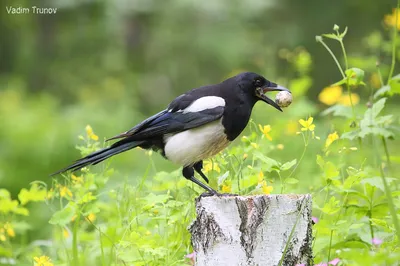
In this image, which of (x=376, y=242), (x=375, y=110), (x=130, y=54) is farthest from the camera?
(x=130, y=54)

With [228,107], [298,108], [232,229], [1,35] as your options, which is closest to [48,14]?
[1,35]

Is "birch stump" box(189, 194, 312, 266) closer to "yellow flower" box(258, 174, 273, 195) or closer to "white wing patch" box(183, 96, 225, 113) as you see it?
"yellow flower" box(258, 174, 273, 195)

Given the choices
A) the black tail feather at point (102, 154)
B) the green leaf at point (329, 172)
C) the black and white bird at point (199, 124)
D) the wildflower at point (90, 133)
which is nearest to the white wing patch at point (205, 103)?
the black and white bird at point (199, 124)

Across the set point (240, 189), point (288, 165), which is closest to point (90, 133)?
point (240, 189)

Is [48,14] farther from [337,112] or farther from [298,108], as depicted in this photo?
[337,112]

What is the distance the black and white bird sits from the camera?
136 inches

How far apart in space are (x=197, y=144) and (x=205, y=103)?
19cm

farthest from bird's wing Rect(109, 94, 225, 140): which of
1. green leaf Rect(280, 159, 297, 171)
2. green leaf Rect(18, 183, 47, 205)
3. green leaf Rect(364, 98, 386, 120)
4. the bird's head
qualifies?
green leaf Rect(364, 98, 386, 120)

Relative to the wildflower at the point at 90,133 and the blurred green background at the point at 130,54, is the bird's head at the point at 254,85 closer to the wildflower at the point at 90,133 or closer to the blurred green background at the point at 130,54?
the wildflower at the point at 90,133

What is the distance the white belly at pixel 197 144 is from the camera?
343cm

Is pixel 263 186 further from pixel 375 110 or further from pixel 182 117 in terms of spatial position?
pixel 182 117

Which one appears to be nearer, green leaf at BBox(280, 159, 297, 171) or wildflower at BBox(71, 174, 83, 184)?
green leaf at BBox(280, 159, 297, 171)

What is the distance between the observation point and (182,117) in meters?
3.55

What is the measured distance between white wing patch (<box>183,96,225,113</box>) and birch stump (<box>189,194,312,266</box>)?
808 millimetres
